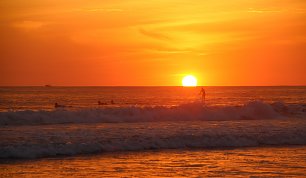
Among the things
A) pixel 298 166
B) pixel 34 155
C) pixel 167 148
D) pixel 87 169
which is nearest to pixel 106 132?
pixel 167 148

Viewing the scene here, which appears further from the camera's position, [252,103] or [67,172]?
[252,103]

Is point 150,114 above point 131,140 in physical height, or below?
above

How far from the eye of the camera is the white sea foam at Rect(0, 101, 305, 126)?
34.2 m

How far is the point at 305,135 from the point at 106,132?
33.4 feet

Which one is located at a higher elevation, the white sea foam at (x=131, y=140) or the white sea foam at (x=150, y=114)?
the white sea foam at (x=150, y=114)

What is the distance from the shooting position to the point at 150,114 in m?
38.6

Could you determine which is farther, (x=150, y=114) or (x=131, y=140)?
(x=150, y=114)

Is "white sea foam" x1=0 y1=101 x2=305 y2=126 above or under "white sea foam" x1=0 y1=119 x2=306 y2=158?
above

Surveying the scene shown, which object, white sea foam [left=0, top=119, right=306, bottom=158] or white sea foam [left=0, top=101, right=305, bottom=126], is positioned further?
white sea foam [left=0, top=101, right=305, bottom=126]

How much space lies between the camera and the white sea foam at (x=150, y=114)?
34.2m

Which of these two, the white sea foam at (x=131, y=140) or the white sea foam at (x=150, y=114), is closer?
the white sea foam at (x=131, y=140)

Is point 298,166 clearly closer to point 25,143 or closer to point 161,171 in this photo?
point 161,171

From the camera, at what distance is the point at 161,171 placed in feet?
51.5

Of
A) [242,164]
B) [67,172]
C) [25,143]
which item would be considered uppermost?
[25,143]
